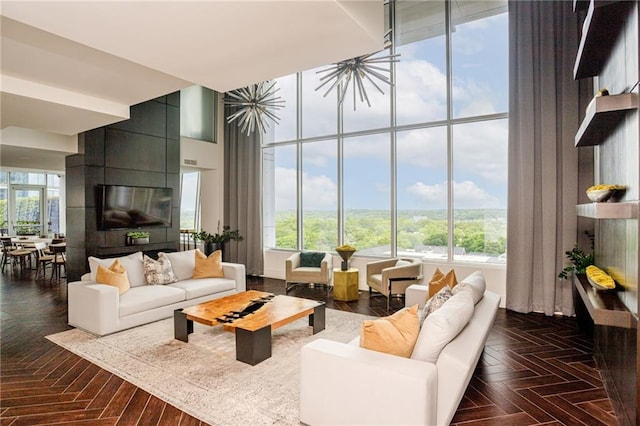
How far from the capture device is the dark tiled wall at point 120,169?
19.2 feet

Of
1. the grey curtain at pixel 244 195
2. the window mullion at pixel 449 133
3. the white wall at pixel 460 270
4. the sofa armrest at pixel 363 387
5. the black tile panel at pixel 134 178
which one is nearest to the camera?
the sofa armrest at pixel 363 387

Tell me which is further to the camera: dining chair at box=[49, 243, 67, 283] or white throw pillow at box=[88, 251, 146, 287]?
dining chair at box=[49, 243, 67, 283]

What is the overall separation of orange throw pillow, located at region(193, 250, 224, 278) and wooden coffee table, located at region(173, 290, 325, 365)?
1083 millimetres

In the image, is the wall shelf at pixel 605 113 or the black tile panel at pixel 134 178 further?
the black tile panel at pixel 134 178

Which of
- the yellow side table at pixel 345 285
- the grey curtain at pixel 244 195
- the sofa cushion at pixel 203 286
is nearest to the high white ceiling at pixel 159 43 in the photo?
the sofa cushion at pixel 203 286

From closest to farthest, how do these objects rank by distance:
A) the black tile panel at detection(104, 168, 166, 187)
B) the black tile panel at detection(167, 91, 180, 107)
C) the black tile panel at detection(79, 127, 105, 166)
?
the black tile panel at detection(79, 127, 105, 166) < the black tile panel at detection(104, 168, 166, 187) < the black tile panel at detection(167, 91, 180, 107)

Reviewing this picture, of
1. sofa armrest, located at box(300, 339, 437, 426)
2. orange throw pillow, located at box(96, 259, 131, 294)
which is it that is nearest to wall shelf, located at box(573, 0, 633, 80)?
sofa armrest, located at box(300, 339, 437, 426)

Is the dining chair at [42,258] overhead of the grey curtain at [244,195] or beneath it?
beneath

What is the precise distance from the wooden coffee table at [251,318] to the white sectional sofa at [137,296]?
0.67m

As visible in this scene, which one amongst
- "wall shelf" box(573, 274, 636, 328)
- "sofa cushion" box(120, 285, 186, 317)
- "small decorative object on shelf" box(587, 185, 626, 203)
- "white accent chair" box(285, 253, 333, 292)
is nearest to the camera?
"wall shelf" box(573, 274, 636, 328)

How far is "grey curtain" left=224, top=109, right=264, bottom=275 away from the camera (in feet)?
26.0

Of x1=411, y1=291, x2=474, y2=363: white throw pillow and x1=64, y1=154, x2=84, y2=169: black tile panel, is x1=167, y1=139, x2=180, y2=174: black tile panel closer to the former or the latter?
x1=64, y1=154, x2=84, y2=169: black tile panel

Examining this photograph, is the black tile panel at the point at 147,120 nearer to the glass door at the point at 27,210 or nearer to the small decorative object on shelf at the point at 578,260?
the small decorative object on shelf at the point at 578,260

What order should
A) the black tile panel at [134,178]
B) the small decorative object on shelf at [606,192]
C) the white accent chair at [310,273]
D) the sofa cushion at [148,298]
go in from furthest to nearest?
the white accent chair at [310,273] < the black tile panel at [134,178] < the sofa cushion at [148,298] < the small decorative object on shelf at [606,192]
